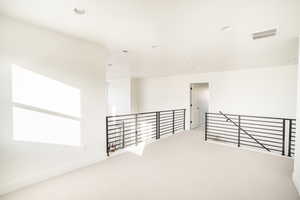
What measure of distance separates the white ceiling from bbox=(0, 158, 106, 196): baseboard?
84.6 inches

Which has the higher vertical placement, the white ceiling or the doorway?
the white ceiling

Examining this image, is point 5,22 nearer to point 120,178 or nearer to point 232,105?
point 120,178

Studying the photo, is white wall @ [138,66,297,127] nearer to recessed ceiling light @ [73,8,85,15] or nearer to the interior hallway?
the interior hallway

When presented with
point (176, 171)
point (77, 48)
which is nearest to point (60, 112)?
point (77, 48)

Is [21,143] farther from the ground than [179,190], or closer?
farther from the ground

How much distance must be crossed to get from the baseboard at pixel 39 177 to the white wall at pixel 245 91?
456cm

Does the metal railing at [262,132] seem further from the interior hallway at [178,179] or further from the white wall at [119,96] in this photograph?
the white wall at [119,96]

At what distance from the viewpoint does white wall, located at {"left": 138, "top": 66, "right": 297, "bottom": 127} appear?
176 inches

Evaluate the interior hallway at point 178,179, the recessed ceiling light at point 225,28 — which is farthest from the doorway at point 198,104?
the recessed ceiling light at point 225,28

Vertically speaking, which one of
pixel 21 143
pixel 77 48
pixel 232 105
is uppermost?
pixel 77 48

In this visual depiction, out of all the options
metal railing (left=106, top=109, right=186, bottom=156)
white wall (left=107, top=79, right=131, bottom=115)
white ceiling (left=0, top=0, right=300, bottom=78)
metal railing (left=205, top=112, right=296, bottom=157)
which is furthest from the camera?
white wall (left=107, top=79, right=131, bottom=115)

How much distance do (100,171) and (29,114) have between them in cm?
139

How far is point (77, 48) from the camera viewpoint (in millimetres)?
2635

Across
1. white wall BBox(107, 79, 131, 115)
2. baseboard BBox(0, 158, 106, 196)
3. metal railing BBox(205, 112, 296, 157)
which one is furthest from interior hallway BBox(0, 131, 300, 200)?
white wall BBox(107, 79, 131, 115)
